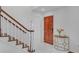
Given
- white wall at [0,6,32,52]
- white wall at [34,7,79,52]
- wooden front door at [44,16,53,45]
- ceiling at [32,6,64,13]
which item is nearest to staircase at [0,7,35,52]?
white wall at [0,6,32,52]

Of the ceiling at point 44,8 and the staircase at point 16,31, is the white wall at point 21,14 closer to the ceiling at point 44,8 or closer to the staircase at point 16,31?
the staircase at point 16,31

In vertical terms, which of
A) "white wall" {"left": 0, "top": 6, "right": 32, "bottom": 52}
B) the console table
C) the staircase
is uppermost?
"white wall" {"left": 0, "top": 6, "right": 32, "bottom": 52}

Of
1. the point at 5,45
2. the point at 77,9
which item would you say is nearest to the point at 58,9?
the point at 77,9

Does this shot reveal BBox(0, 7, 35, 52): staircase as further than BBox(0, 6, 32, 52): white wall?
No

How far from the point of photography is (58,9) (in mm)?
4609

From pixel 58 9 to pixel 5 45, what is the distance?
2.54 metres

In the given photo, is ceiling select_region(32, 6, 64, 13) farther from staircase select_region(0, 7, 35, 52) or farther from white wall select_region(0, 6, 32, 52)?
staircase select_region(0, 7, 35, 52)

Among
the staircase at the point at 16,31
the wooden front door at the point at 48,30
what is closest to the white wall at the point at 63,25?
the wooden front door at the point at 48,30

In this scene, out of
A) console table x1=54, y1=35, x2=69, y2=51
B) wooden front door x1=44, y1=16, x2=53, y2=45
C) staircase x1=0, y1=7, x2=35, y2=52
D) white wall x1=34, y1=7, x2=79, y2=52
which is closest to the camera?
white wall x1=34, y1=7, x2=79, y2=52

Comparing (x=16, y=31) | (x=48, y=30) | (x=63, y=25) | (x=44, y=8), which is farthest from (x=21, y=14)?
(x=63, y=25)

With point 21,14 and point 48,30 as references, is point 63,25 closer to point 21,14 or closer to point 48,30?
point 48,30

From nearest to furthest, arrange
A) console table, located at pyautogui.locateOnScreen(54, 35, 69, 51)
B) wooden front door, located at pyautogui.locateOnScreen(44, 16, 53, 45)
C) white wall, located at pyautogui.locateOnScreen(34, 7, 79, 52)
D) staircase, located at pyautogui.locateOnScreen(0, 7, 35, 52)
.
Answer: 1. white wall, located at pyautogui.locateOnScreen(34, 7, 79, 52)
2. staircase, located at pyautogui.locateOnScreen(0, 7, 35, 52)
3. console table, located at pyautogui.locateOnScreen(54, 35, 69, 51)
4. wooden front door, located at pyautogui.locateOnScreen(44, 16, 53, 45)
